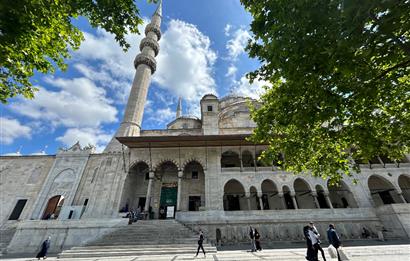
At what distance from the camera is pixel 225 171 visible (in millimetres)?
17453

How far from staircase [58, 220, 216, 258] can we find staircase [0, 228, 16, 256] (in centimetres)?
838

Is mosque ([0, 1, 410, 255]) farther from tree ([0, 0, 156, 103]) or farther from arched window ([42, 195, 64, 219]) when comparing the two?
tree ([0, 0, 156, 103])

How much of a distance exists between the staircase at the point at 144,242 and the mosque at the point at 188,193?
1835 mm

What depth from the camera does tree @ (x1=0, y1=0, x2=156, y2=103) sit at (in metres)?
4.52

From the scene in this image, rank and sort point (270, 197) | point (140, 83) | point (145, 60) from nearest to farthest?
1. point (270, 197)
2. point (140, 83)
3. point (145, 60)

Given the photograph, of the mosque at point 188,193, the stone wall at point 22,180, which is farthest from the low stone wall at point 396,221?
the stone wall at point 22,180

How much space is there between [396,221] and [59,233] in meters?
24.4

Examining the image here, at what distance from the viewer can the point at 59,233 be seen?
43.2ft

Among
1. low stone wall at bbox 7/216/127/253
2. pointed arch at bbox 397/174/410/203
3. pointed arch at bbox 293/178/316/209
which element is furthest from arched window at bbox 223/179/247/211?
pointed arch at bbox 397/174/410/203

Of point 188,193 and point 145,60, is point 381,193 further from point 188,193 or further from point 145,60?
point 145,60

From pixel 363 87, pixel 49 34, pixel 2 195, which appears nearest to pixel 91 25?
pixel 49 34

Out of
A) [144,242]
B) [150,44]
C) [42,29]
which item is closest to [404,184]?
[144,242]

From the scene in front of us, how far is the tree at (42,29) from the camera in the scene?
452cm

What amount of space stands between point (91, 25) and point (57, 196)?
713 inches
